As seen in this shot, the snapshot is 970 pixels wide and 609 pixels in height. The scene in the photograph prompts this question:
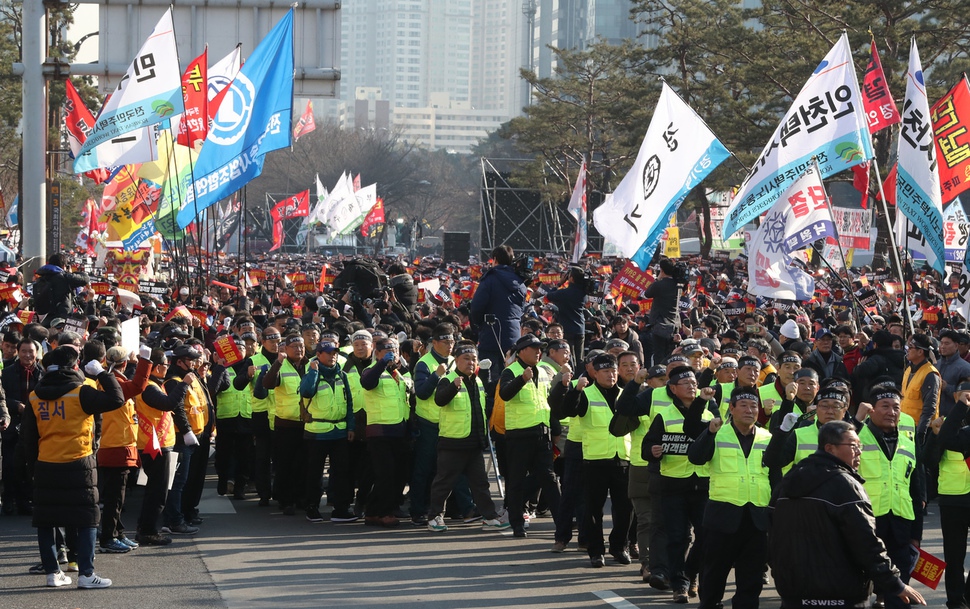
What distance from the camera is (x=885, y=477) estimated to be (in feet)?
26.3

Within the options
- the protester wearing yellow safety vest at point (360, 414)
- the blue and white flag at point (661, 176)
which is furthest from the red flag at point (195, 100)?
the protester wearing yellow safety vest at point (360, 414)

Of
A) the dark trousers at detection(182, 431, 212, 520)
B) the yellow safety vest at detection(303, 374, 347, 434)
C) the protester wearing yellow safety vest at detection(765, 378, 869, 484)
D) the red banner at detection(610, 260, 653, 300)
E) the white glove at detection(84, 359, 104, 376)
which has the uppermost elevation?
the red banner at detection(610, 260, 653, 300)

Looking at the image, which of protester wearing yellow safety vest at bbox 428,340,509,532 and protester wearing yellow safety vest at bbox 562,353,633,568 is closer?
protester wearing yellow safety vest at bbox 562,353,633,568

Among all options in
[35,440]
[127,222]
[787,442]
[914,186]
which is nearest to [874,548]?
[787,442]

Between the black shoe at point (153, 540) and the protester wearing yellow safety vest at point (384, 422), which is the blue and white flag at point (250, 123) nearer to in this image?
the protester wearing yellow safety vest at point (384, 422)

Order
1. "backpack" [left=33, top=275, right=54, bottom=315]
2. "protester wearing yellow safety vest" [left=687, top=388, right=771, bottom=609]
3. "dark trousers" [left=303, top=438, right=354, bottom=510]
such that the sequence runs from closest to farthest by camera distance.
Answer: "protester wearing yellow safety vest" [left=687, top=388, right=771, bottom=609], "dark trousers" [left=303, top=438, right=354, bottom=510], "backpack" [left=33, top=275, right=54, bottom=315]

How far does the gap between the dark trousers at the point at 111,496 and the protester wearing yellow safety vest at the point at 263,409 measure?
2398 mm

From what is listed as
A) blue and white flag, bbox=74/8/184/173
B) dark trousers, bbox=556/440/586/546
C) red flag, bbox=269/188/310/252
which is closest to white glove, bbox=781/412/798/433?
dark trousers, bbox=556/440/586/546

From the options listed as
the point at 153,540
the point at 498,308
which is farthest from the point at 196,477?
the point at 498,308

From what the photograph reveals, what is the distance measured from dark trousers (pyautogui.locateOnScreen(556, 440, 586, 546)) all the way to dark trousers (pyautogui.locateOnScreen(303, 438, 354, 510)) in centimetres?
232

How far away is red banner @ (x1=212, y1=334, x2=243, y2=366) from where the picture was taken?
11.9 meters

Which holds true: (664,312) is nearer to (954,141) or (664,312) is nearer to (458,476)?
(954,141)

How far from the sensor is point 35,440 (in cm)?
875

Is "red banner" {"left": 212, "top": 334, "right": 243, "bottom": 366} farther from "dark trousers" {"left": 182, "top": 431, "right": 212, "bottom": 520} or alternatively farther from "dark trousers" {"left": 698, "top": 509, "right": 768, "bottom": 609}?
"dark trousers" {"left": 698, "top": 509, "right": 768, "bottom": 609}
